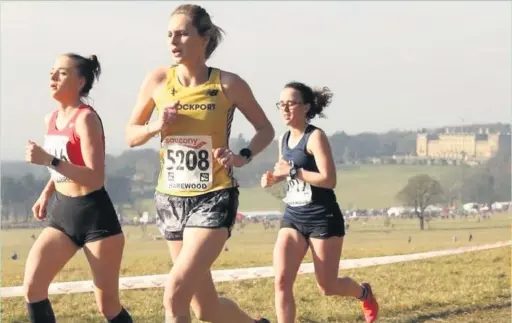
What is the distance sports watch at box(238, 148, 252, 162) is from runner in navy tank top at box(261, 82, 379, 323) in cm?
114

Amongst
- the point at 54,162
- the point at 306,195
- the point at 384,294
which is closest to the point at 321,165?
the point at 306,195

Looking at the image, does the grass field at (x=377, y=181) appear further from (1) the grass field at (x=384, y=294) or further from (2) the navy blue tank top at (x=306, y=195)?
(2) the navy blue tank top at (x=306, y=195)

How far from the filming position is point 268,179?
21.8 ft

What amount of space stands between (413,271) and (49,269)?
6976mm

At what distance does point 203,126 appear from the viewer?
17.7ft

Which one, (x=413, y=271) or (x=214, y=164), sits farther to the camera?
(x=413, y=271)

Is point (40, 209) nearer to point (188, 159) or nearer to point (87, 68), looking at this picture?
point (87, 68)

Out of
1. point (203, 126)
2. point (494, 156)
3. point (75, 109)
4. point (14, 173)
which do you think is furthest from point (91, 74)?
point (494, 156)

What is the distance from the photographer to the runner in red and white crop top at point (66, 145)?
18.9ft

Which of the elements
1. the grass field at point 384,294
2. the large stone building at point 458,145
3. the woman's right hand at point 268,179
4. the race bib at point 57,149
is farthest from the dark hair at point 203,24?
the large stone building at point 458,145

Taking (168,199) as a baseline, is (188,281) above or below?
below

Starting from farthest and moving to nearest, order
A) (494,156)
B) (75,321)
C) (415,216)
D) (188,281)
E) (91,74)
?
(415,216) → (494,156) → (75,321) → (91,74) → (188,281)

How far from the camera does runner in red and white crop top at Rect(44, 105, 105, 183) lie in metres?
5.75

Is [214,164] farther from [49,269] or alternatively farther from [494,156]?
[494,156]
